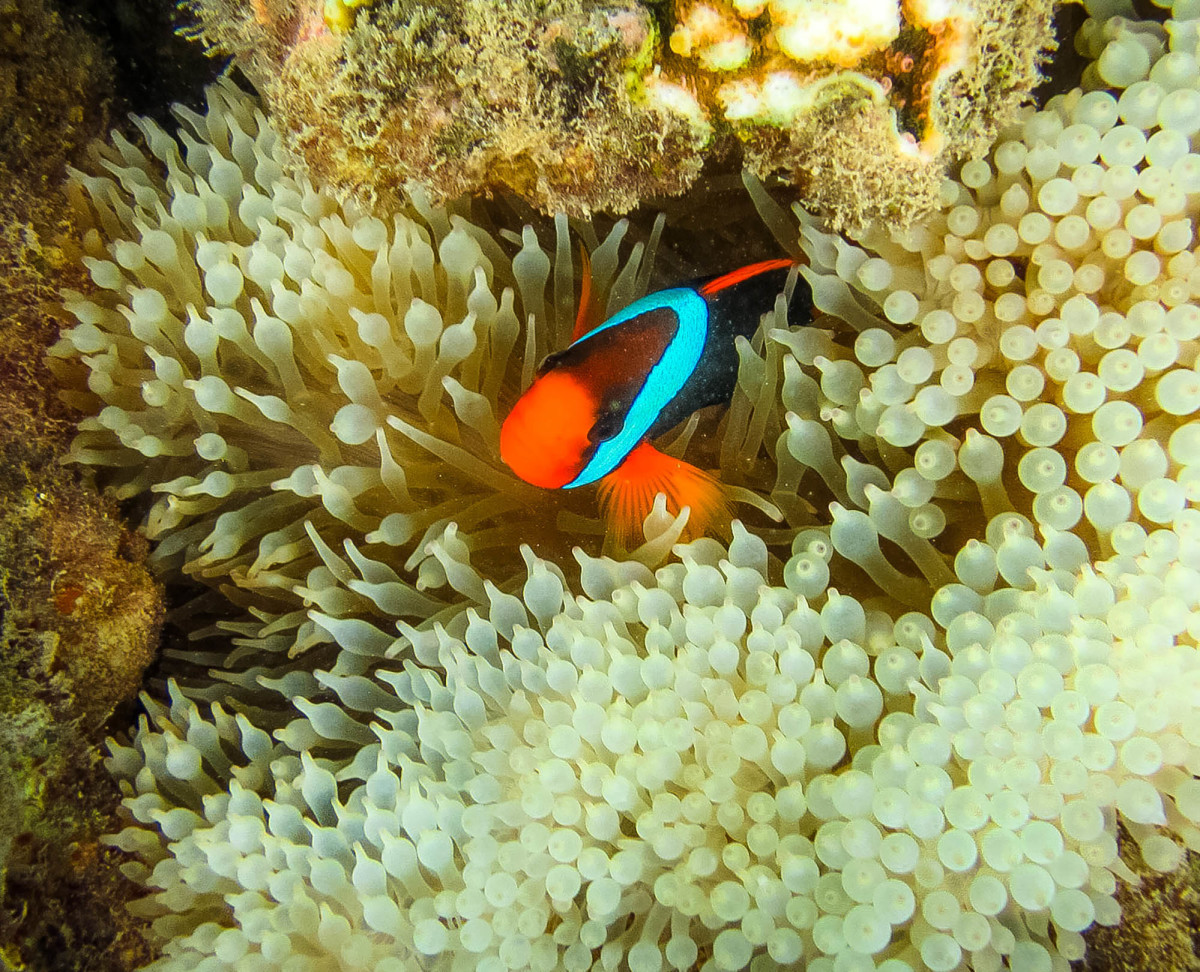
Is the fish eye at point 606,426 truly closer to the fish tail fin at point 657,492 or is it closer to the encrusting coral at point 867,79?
the fish tail fin at point 657,492

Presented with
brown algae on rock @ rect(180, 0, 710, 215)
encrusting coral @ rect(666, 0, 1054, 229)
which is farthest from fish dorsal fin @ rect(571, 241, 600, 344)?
encrusting coral @ rect(666, 0, 1054, 229)

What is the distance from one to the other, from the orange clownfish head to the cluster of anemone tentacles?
0.53ft

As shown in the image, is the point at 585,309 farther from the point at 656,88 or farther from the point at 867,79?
the point at 867,79

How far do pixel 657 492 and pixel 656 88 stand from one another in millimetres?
649

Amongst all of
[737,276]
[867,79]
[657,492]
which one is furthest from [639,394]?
[867,79]

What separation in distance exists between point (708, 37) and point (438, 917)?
4.39 feet

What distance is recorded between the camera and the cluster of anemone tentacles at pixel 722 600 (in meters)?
1.08

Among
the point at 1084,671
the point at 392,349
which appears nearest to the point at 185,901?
the point at 392,349

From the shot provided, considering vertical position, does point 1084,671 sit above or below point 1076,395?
below

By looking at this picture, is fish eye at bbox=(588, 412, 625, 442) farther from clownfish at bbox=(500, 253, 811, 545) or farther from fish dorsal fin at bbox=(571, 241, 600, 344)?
fish dorsal fin at bbox=(571, 241, 600, 344)

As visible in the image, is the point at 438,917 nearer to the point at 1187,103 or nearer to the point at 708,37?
the point at 708,37

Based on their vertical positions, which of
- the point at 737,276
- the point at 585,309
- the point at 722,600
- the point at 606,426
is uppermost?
the point at 737,276

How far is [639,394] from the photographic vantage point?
1.39m

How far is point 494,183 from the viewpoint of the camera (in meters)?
1.44
